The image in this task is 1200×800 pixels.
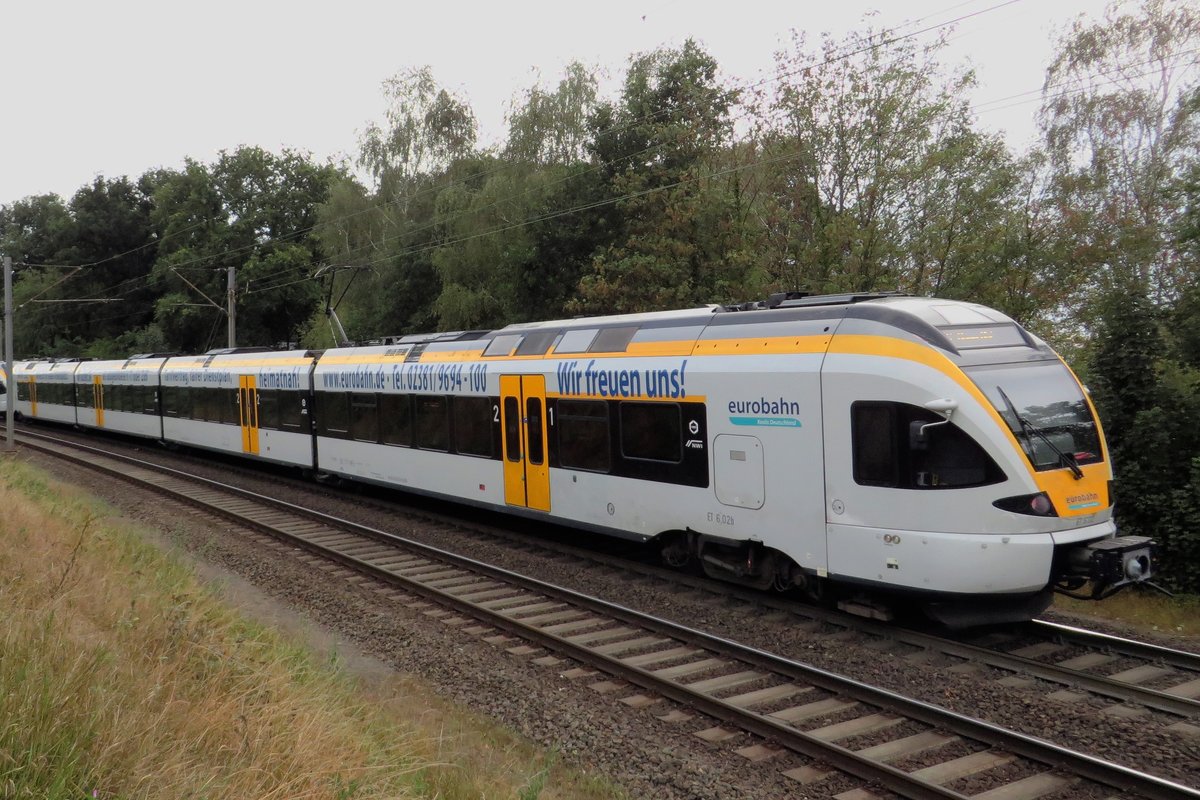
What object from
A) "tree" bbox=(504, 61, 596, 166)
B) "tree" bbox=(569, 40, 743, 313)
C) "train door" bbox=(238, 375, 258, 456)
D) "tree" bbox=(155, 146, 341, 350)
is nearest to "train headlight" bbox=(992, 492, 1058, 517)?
"tree" bbox=(569, 40, 743, 313)

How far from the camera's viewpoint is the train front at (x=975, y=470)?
7.55 metres

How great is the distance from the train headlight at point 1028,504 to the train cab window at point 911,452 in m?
0.20

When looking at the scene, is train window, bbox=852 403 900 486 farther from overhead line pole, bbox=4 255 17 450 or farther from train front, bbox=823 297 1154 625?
overhead line pole, bbox=4 255 17 450

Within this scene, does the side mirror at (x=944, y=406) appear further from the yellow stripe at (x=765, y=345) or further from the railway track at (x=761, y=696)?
the railway track at (x=761, y=696)

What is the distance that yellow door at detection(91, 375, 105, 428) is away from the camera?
31497mm

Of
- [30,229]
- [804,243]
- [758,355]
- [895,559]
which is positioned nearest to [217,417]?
[804,243]

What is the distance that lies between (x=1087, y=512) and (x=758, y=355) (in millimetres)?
3284

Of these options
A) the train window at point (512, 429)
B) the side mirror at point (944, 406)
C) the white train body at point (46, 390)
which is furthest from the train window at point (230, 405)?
the side mirror at point (944, 406)

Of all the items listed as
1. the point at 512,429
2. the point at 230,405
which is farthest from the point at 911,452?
the point at 230,405

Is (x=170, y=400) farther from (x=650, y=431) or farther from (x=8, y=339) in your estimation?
(x=650, y=431)

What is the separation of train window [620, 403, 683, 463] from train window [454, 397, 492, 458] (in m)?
3.11

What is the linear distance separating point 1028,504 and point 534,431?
6.75m

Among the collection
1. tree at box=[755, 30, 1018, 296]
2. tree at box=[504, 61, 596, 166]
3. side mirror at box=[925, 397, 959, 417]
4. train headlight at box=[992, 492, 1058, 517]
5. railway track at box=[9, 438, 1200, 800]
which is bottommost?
railway track at box=[9, 438, 1200, 800]

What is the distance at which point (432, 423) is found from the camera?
14930 millimetres
